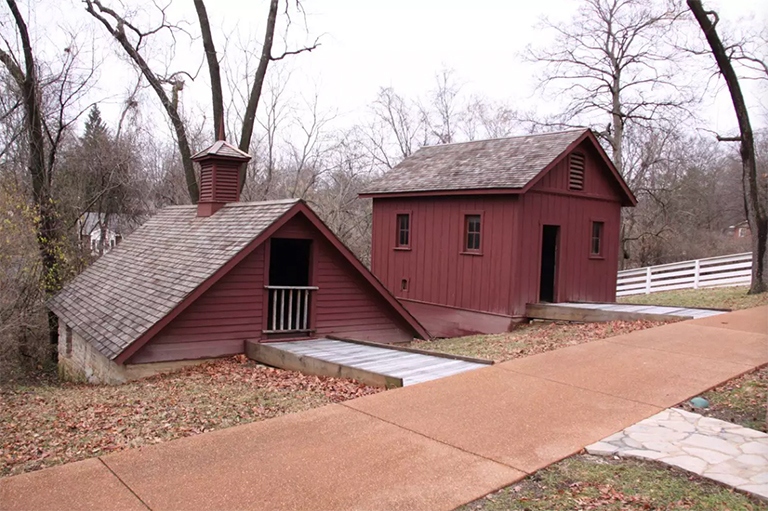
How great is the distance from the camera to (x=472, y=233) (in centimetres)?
1548

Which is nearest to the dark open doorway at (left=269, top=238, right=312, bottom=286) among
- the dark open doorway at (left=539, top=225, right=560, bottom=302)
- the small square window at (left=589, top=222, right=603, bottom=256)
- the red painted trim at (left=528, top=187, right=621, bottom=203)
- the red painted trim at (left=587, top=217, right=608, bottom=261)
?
the red painted trim at (left=528, top=187, right=621, bottom=203)

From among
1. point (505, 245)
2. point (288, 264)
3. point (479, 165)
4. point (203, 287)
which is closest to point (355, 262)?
point (288, 264)

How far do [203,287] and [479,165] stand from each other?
8807 mm

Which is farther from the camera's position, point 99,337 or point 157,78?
point 157,78

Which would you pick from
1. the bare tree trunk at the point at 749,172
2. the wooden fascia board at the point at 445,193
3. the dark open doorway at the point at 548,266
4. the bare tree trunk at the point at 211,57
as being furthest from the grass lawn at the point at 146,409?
the bare tree trunk at the point at 749,172

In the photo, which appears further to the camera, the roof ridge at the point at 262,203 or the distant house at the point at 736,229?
the distant house at the point at 736,229

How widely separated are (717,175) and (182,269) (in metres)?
35.4

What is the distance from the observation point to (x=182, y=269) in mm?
11141

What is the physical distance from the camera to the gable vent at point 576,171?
15.6 metres

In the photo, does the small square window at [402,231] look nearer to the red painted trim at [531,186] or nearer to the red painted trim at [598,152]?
the red painted trim at [531,186]

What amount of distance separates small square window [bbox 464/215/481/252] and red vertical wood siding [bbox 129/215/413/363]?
11.6 feet

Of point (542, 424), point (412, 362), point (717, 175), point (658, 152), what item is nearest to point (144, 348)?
point (412, 362)

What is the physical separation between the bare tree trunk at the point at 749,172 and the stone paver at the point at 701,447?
42.6 feet

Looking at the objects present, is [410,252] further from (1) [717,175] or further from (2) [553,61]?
(1) [717,175]
